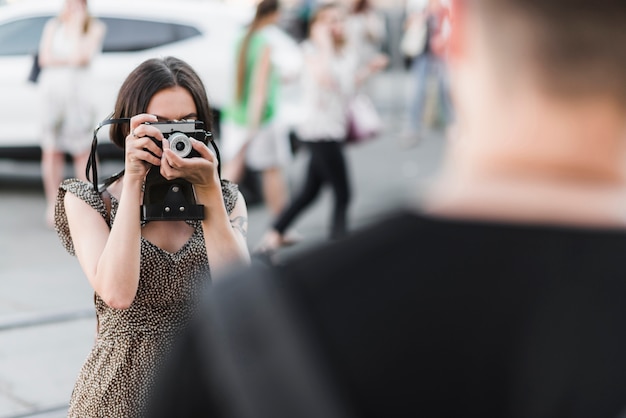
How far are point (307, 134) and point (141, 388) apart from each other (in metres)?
5.37

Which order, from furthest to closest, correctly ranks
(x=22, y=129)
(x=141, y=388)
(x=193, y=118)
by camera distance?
(x=22, y=129) < (x=193, y=118) < (x=141, y=388)

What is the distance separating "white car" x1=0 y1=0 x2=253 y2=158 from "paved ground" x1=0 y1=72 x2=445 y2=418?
853mm

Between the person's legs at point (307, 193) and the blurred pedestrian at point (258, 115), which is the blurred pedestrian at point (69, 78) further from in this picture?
the person's legs at point (307, 193)

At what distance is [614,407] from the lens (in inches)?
38.6

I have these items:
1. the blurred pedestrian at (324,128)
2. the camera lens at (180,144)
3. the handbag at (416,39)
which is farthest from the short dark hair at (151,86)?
the handbag at (416,39)

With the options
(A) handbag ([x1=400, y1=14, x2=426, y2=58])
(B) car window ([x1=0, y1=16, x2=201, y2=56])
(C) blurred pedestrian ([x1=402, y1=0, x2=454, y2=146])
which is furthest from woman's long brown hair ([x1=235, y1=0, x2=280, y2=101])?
(A) handbag ([x1=400, y1=14, x2=426, y2=58])

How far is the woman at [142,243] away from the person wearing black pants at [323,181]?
16.2ft

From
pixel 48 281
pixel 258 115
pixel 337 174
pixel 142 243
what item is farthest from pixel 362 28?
pixel 142 243

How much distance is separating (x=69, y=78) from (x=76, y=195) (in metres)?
5.87

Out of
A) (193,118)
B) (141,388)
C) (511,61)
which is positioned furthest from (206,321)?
(193,118)

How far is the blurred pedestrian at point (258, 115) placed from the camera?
772 cm

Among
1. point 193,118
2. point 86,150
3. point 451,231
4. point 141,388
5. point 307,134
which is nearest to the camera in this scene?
point 451,231

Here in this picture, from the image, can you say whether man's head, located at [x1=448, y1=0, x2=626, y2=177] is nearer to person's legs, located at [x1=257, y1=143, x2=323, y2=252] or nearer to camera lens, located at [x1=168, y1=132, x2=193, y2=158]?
camera lens, located at [x1=168, y1=132, x2=193, y2=158]

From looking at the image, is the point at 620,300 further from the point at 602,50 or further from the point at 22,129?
the point at 22,129
